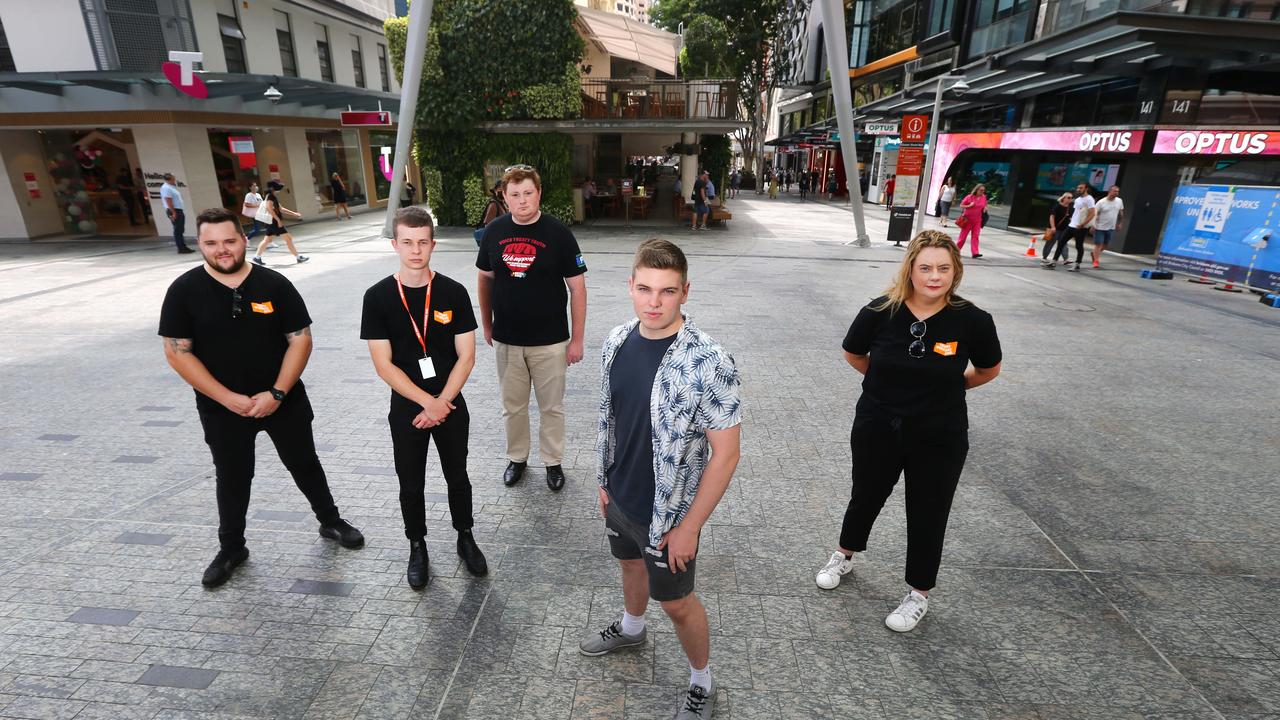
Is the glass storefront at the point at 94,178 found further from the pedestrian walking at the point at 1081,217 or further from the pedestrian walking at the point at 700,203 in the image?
the pedestrian walking at the point at 1081,217

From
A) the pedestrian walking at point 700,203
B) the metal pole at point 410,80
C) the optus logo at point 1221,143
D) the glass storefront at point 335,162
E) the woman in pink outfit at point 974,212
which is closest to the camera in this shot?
the optus logo at point 1221,143

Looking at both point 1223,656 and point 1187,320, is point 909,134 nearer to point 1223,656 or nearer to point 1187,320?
point 1187,320

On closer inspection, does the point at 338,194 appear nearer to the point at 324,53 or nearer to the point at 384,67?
the point at 324,53

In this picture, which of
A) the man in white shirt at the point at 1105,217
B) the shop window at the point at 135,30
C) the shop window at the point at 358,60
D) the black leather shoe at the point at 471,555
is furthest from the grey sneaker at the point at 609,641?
the shop window at the point at 358,60

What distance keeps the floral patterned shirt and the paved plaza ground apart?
3.49ft

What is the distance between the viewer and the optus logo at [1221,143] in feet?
43.3

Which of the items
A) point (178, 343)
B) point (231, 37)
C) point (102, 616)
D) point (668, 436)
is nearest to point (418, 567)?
point (102, 616)

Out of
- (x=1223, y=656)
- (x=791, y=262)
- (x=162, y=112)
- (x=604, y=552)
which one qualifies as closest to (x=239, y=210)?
(x=162, y=112)

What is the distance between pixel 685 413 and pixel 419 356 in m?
1.69

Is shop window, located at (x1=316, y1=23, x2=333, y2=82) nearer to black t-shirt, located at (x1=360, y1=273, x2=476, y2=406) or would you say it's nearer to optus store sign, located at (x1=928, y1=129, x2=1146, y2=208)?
optus store sign, located at (x1=928, y1=129, x2=1146, y2=208)

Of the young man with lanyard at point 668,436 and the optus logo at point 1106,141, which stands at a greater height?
the optus logo at point 1106,141

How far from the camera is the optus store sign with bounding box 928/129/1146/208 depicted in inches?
608

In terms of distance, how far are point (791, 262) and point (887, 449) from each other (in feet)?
38.1

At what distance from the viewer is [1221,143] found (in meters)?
13.6
